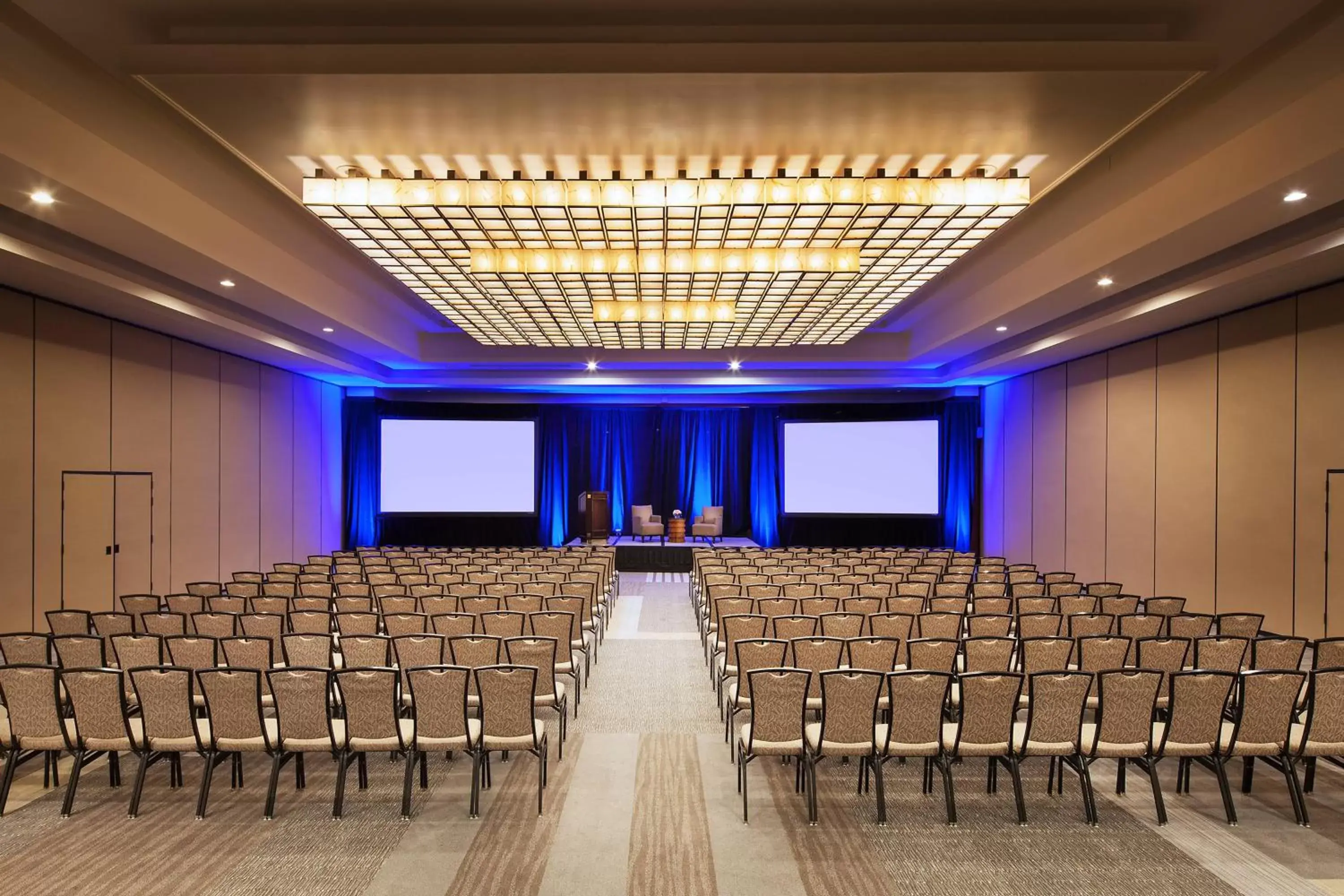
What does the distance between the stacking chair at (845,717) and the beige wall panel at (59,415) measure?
34.4ft

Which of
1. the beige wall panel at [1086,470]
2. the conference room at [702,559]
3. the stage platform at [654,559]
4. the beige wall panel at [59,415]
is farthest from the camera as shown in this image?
the stage platform at [654,559]

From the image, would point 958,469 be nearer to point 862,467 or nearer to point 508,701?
point 862,467

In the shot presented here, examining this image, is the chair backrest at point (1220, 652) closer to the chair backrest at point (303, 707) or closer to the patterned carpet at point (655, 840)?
the patterned carpet at point (655, 840)

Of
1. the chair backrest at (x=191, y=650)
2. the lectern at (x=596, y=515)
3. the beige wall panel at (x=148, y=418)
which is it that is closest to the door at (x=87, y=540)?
the beige wall panel at (x=148, y=418)

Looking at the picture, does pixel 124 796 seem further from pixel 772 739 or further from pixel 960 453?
pixel 960 453

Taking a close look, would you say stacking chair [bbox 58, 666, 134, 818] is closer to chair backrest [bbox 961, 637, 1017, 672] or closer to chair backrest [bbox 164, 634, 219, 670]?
chair backrest [bbox 164, 634, 219, 670]

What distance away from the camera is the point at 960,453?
20.2m

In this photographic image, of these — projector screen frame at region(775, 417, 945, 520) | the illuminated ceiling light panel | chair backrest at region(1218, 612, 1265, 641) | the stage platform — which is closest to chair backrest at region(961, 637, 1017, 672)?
chair backrest at region(1218, 612, 1265, 641)

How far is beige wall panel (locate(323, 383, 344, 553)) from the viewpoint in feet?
61.4

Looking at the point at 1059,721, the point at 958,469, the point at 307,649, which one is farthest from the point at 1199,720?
the point at 958,469

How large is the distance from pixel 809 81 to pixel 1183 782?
5.63 m

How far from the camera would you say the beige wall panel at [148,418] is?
11.4m

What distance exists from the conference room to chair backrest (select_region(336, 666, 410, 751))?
31mm

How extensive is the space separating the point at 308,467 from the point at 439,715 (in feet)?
47.5
